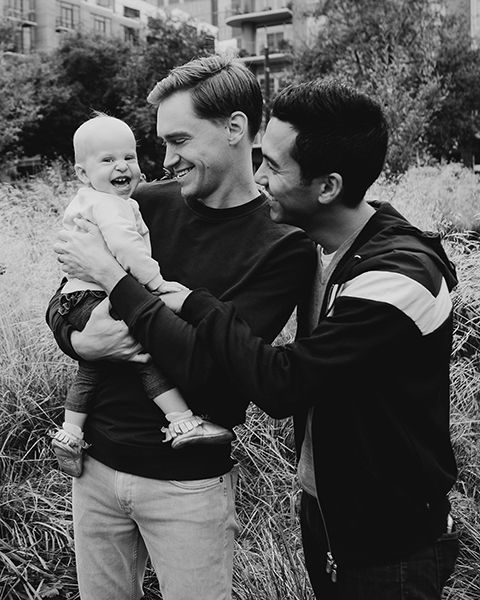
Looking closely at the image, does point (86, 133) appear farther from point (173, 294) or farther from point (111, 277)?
point (173, 294)

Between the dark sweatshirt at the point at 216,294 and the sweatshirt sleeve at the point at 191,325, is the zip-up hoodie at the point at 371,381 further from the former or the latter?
the dark sweatshirt at the point at 216,294

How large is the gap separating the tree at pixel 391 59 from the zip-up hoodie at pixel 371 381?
44.4ft

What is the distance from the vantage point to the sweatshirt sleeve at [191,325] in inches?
77.0

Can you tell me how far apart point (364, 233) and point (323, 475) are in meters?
0.66

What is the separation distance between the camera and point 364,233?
2.02m

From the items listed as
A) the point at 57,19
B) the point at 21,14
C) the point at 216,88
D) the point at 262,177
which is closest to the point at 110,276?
the point at 262,177

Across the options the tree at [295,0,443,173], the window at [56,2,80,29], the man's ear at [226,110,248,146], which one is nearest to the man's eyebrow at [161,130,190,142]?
the man's ear at [226,110,248,146]

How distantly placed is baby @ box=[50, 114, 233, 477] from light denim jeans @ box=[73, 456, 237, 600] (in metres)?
0.13

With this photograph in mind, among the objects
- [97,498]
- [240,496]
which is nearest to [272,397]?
[97,498]

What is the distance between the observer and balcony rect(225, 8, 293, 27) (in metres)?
52.0

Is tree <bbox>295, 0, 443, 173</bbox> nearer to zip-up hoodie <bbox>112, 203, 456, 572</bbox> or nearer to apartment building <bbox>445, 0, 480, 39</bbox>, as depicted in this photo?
apartment building <bbox>445, 0, 480, 39</bbox>

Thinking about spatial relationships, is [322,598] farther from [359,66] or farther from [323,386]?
[359,66]

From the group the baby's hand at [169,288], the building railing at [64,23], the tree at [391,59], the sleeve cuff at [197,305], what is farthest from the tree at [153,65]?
the sleeve cuff at [197,305]

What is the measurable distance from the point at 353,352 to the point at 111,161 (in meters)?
1.03
